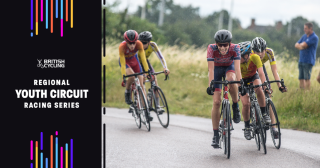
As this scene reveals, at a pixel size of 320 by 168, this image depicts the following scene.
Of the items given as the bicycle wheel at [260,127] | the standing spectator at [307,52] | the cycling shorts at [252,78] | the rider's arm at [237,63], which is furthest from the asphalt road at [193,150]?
the standing spectator at [307,52]

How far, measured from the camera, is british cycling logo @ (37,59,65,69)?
3.38m

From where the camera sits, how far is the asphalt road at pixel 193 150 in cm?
551

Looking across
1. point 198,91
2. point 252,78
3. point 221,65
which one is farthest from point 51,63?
point 198,91

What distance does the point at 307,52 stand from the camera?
11.2m

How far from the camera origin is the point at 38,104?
11.3 feet

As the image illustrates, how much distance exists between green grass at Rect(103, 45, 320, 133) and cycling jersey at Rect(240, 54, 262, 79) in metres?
2.40

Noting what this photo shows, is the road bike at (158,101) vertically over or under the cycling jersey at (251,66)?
under

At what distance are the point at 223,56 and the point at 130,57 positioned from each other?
3.18m

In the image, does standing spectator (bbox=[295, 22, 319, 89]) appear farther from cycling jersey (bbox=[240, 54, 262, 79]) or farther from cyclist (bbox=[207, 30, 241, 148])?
cyclist (bbox=[207, 30, 241, 148])

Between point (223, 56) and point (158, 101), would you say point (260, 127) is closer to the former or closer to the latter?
point (223, 56)

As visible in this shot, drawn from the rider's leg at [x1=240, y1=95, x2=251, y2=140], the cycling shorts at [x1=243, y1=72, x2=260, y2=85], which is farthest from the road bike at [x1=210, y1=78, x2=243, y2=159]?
the cycling shorts at [x1=243, y1=72, x2=260, y2=85]

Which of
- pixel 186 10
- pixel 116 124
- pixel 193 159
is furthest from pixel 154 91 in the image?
pixel 186 10

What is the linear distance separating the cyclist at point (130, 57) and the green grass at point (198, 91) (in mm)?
3322

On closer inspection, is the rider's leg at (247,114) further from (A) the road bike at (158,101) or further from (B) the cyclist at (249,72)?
(A) the road bike at (158,101)
